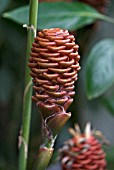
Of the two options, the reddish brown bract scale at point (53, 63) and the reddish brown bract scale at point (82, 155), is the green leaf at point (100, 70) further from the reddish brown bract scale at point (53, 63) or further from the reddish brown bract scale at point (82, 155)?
the reddish brown bract scale at point (53, 63)

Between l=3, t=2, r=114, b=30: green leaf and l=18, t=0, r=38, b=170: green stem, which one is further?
l=3, t=2, r=114, b=30: green leaf

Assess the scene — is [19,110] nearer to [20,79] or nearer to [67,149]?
[20,79]

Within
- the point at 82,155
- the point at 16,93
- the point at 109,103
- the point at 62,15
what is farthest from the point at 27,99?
the point at 16,93

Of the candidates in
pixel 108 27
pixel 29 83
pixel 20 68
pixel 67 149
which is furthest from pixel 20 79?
pixel 29 83

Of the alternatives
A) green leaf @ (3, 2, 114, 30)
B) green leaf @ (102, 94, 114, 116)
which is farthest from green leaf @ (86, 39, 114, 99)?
green leaf @ (102, 94, 114, 116)

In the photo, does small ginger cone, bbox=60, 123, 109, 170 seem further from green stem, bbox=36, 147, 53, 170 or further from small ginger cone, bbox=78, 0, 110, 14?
small ginger cone, bbox=78, 0, 110, 14
